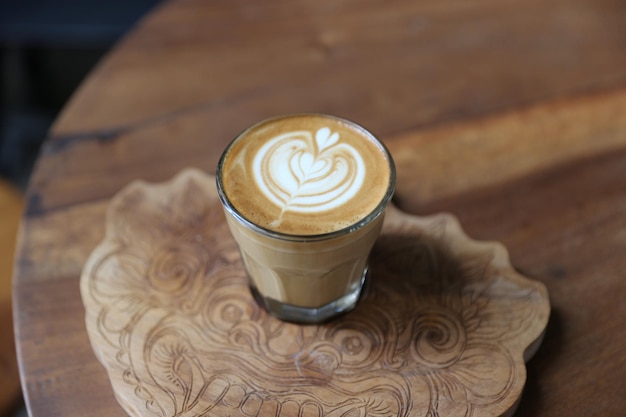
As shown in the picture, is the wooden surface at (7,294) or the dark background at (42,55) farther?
the dark background at (42,55)

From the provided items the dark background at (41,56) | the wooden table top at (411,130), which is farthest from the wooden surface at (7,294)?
→ the dark background at (41,56)

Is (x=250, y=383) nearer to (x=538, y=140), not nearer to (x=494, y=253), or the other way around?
(x=494, y=253)

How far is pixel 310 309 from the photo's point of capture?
A: 796 millimetres

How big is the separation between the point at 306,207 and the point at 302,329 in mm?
153

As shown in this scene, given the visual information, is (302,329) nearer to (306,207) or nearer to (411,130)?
(306,207)

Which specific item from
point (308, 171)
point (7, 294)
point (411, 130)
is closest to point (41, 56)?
point (7, 294)

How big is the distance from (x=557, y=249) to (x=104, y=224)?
0.61 m

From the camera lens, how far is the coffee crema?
2.32ft

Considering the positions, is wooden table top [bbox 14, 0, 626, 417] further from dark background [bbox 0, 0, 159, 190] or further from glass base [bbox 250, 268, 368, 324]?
dark background [bbox 0, 0, 159, 190]

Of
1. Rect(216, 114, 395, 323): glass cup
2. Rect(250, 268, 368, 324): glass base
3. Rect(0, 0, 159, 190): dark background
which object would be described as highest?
Rect(216, 114, 395, 323): glass cup

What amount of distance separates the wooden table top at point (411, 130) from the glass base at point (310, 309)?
0.61ft

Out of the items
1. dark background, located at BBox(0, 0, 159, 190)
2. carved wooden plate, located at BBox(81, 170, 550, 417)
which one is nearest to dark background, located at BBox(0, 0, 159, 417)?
dark background, located at BBox(0, 0, 159, 190)

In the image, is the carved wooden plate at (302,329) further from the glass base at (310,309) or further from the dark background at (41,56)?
the dark background at (41,56)

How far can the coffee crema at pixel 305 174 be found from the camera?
0.71m
